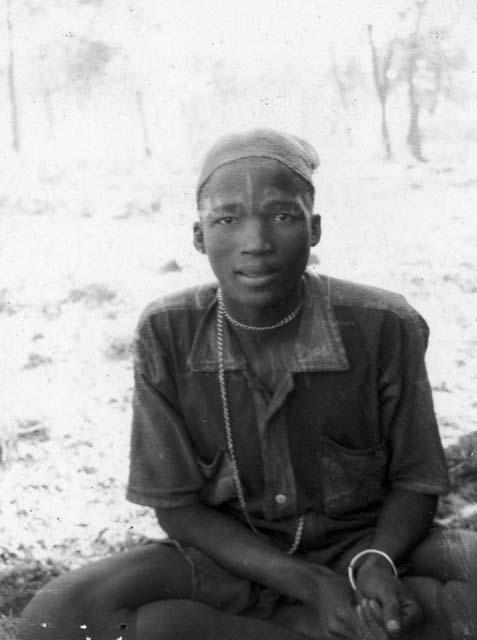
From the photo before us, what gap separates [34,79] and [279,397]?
3.76 ft

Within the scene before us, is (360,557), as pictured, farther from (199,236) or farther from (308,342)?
(199,236)

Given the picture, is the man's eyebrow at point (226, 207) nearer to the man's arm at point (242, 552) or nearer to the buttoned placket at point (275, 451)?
the buttoned placket at point (275, 451)

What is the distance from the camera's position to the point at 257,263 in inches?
59.7

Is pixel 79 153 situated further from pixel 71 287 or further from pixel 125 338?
pixel 125 338

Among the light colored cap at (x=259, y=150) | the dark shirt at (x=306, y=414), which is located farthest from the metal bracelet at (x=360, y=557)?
the light colored cap at (x=259, y=150)

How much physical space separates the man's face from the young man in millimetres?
11

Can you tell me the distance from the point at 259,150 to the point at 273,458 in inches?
26.4

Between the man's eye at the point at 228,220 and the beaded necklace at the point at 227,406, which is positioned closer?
the man's eye at the point at 228,220

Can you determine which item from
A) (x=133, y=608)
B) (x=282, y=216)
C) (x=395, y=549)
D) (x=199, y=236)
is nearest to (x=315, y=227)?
(x=282, y=216)

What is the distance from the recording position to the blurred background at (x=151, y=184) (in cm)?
204

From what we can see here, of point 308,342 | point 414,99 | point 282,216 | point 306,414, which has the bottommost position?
point 306,414

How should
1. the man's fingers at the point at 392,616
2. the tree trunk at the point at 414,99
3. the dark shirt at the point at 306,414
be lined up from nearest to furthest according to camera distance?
the man's fingers at the point at 392,616
the dark shirt at the point at 306,414
the tree trunk at the point at 414,99

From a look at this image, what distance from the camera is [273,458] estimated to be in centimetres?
171

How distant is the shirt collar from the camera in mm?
1683
